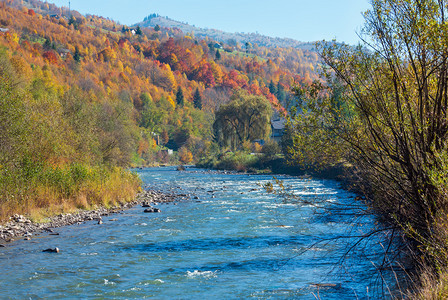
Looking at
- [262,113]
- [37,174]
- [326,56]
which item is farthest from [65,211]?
[262,113]

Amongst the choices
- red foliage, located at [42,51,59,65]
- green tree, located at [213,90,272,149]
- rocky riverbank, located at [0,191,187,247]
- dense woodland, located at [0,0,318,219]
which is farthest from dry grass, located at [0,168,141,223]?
red foliage, located at [42,51,59,65]

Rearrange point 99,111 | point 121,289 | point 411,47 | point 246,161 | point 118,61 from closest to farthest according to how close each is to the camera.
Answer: point 411,47
point 121,289
point 99,111
point 246,161
point 118,61

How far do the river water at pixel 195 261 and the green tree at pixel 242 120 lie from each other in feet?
179

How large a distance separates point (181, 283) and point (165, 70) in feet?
489

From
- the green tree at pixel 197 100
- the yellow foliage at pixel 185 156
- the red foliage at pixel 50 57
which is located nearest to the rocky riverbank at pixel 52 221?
the yellow foliage at pixel 185 156

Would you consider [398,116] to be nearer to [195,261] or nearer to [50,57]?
[195,261]

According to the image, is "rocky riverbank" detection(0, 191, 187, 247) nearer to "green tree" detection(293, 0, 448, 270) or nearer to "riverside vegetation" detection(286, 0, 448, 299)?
"riverside vegetation" detection(286, 0, 448, 299)

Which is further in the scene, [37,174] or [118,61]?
[118,61]

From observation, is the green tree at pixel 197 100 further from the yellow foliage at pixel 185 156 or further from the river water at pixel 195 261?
the river water at pixel 195 261

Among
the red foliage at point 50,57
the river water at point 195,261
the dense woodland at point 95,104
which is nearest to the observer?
the river water at point 195,261

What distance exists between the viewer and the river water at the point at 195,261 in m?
12.3

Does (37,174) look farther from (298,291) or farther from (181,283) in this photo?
(298,291)

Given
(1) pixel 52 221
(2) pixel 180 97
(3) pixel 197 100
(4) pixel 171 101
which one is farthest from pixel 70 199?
(3) pixel 197 100

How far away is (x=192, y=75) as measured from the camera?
167750 mm
